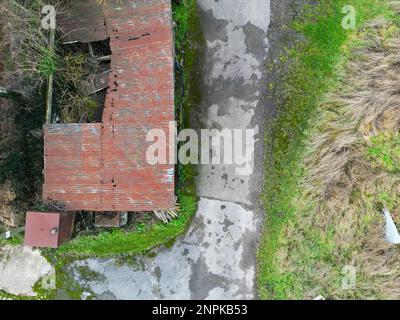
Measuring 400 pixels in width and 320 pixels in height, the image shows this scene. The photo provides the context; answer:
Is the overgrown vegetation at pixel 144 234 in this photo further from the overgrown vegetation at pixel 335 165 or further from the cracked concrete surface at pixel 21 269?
the overgrown vegetation at pixel 335 165

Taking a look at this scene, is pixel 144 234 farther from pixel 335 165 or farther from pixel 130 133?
pixel 335 165

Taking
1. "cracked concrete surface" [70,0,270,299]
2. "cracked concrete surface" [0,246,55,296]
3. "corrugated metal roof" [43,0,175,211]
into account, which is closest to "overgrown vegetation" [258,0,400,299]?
"cracked concrete surface" [70,0,270,299]

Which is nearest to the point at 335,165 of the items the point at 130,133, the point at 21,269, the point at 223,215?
the point at 223,215

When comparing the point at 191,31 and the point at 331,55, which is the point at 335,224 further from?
the point at 191,31

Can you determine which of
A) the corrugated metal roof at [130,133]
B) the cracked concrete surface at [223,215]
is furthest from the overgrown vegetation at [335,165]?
the corrugated metal roof at [130,133]

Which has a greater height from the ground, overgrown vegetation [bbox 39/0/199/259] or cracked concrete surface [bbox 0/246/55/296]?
overgrown vegetation [bbox 39/0/199/259]

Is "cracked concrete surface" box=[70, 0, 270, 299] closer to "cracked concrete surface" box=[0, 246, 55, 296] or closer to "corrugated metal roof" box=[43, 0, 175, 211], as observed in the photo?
"cracked concrete surface" box=[0, 246, 55, 296]
